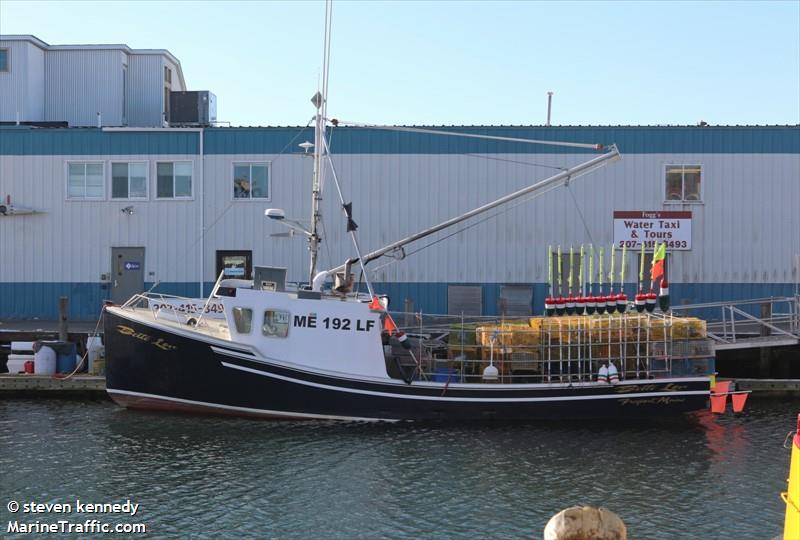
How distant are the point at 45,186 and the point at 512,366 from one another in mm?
17561

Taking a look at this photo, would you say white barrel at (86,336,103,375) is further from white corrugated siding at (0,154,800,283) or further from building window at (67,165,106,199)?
building window at (67,165,106,199)

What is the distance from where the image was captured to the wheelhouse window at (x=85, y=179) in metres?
29.0

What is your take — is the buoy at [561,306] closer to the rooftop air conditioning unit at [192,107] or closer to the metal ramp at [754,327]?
the metal ramp at [754,327]

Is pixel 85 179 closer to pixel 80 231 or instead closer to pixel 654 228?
pixel 80 231

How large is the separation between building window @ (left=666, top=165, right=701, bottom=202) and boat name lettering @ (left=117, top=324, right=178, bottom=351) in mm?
16553

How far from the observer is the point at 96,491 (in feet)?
48.6

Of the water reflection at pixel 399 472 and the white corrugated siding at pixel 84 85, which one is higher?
the white corrugated siding at pixel 84 85

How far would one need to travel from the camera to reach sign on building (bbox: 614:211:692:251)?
28062 mm

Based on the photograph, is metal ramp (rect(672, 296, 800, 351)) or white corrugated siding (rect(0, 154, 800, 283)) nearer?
metal ramp (rect(672, 296, 800, 351))

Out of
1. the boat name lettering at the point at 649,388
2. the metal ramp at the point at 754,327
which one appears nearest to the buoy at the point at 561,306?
the boat name lettering at the point at 649,388

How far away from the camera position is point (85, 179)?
2900 centimetres

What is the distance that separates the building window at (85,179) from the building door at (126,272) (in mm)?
2041

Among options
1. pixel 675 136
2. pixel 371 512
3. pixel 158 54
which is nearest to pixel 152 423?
pixel 371 512

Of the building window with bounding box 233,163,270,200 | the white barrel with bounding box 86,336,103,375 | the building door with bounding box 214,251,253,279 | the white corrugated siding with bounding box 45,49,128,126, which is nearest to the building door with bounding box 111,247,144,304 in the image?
the building door with bounding box 214,251,253,279
